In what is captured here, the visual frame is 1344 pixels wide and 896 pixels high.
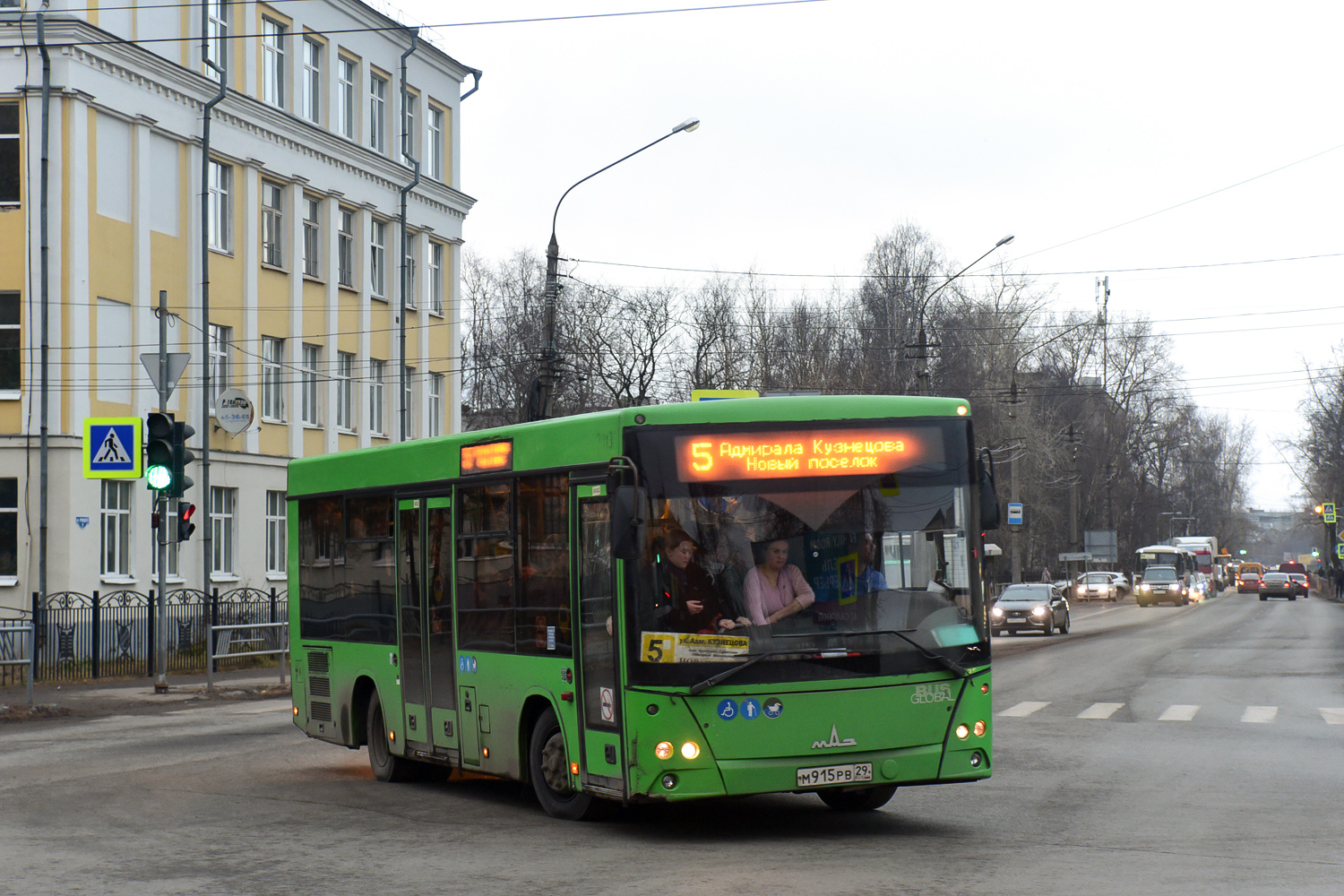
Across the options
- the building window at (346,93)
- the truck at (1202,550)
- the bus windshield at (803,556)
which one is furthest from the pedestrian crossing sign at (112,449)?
the truck at (1202,550)

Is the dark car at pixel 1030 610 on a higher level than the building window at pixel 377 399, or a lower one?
A: lower

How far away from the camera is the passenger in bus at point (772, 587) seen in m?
9.31

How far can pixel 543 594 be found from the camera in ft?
34.2

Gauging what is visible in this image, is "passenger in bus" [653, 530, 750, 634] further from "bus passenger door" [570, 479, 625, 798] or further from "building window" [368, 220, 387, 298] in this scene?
"building window" [368, 220, 387, 298]

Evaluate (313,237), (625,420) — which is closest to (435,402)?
(313,237)

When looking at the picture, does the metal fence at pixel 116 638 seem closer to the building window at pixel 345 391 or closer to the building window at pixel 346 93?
the building window at pixel 345 391

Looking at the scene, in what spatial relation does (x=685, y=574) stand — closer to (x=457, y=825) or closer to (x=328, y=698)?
(x=457, y=825)

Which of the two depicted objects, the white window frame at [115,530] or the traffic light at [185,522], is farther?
the white window frame at [115,530]

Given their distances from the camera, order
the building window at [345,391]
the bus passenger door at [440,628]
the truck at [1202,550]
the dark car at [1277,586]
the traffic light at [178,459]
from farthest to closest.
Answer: the truck at [1202,550] < the dark car at [1277,586] < the building window at [345,391] < the traffic light at [178,459] < the bus passenger door at [440,628]

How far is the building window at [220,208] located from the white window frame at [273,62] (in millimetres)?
→ 2292

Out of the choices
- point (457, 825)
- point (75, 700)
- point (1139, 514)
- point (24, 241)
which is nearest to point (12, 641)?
point (75, 700)

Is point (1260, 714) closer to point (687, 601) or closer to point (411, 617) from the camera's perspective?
point (411, 617)

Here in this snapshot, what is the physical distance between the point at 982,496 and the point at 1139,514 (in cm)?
9960

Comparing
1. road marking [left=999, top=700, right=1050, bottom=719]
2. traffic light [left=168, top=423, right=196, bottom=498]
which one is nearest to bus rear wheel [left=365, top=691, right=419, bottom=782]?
road marking [left=999, top=700, right=1050, bottom=719]
